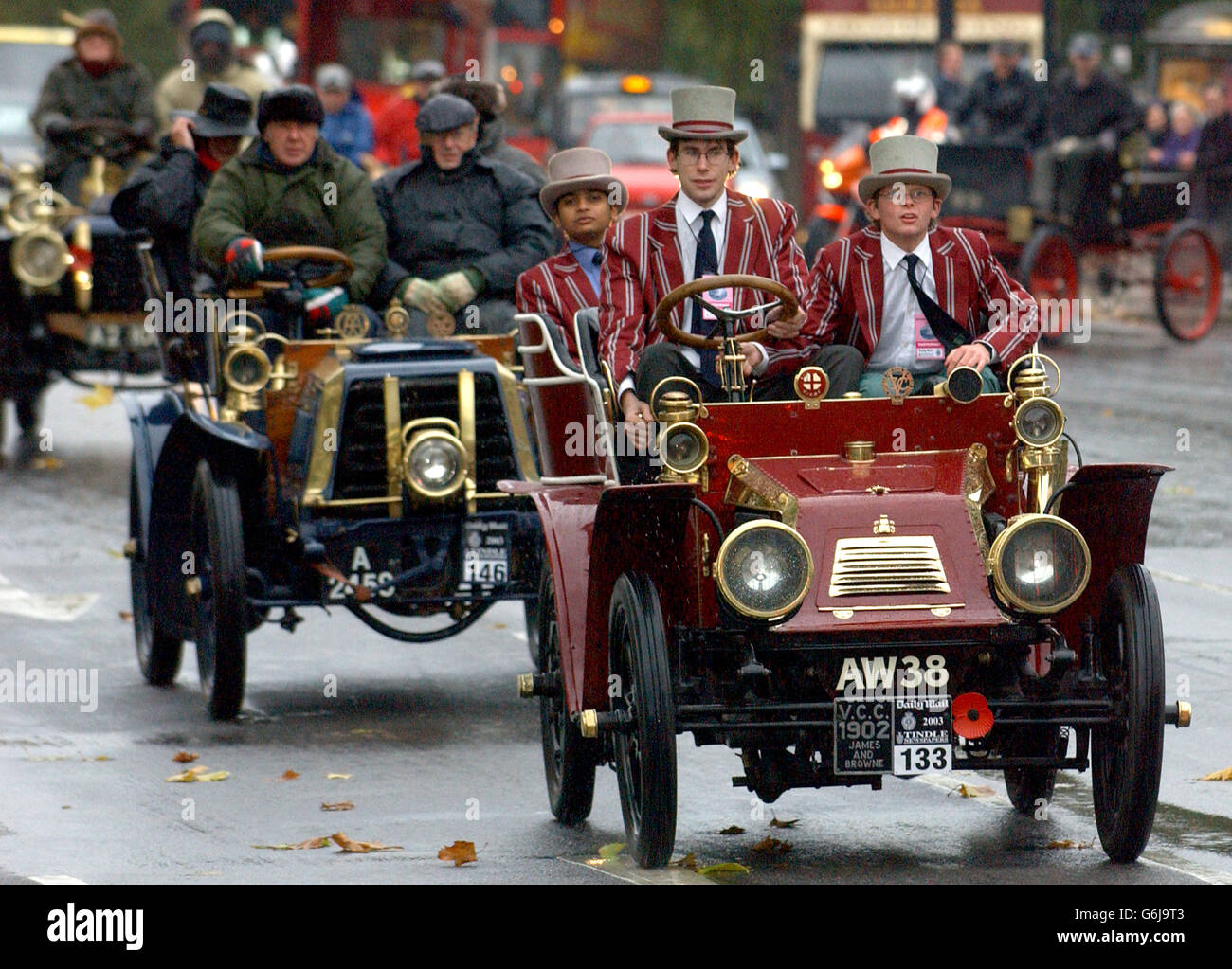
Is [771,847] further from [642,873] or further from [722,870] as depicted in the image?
[642,873]

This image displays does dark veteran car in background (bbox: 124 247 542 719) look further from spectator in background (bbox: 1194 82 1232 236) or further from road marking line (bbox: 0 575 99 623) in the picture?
spectator in background (bbox: 1194 82 1232 236)

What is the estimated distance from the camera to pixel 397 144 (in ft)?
75.5

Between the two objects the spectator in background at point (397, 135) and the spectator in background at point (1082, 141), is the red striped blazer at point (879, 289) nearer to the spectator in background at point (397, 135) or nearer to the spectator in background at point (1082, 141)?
the spectator in background at point (1082, 141)

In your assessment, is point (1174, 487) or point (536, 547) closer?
point (536, 547)

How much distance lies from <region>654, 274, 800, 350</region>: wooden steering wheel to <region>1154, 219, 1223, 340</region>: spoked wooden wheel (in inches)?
581

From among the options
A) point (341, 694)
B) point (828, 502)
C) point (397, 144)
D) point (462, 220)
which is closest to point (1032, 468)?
point (828, 502)

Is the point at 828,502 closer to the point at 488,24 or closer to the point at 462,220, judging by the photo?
the point at 462,220

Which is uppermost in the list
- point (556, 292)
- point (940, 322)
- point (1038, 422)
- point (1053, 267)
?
point (1053, 267)

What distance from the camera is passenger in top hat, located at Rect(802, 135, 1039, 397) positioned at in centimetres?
769

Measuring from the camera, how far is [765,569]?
6.54 metres

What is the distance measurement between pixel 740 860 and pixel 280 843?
1.34m

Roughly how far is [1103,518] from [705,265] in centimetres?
169

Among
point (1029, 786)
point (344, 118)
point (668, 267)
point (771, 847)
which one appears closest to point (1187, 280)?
point (344, 118)

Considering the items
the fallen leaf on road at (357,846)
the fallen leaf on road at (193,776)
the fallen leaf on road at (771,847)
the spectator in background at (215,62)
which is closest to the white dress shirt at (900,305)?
the fallen leaf on road at (771,847)
